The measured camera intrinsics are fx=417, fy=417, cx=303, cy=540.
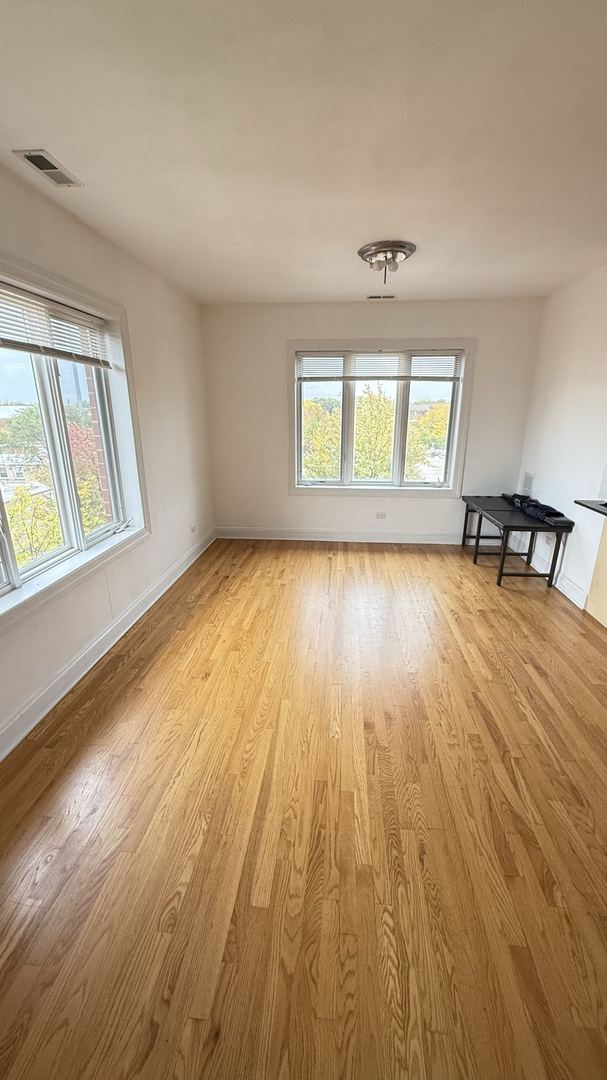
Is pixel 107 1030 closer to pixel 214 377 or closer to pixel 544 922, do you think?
pixel 544 922

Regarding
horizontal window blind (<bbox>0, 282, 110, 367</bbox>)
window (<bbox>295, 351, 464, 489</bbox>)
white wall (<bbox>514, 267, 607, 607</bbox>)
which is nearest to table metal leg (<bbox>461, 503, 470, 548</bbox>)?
window (<bbox>295, 351, 464, 489</bbox>)

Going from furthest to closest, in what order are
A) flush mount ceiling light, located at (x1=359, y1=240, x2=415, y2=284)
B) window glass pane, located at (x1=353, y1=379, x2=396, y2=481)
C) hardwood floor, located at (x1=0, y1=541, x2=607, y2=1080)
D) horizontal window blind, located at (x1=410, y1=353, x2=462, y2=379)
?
1. window glass pane, located at (x1=353, y1=379, x2=396, y2=481)
2. horizontal window blind, located at (x1=410, y1=353, x2=462, y2=379)
3. flush mount ceiling light, located at (x1=359, y1=240, x2=415, y2=284)
4. hardwood floor, located at (x1=0, y1=541, x2=607, y2=1080)

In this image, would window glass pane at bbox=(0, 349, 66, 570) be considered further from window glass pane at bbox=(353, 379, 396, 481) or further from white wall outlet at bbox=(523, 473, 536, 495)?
white wall outlet at bbox=(523, 473, 536, 495)

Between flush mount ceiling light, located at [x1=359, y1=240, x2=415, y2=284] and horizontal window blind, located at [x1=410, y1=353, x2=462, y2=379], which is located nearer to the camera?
flush mount ceiling light, located at [x1=359, y1=240, x2=415, y2=284]

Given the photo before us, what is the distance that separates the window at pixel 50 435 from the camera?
210 centimetres

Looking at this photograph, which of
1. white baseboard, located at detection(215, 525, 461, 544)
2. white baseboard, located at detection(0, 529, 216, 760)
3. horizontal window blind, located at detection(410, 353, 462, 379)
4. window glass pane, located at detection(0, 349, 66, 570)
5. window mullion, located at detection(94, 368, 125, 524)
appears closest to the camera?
white baseboard, located at detection(0, 529, 216, 760)

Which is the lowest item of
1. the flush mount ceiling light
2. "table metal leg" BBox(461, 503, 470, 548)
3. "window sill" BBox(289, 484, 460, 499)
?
"table metal leg" BBox(461, 503, 470, 548)

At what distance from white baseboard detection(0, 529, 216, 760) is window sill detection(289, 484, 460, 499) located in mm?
1852

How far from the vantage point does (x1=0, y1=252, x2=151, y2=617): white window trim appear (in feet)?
6.60

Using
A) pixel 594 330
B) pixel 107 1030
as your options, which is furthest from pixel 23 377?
pixel 594 330

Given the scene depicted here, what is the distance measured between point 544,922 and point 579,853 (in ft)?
1.07

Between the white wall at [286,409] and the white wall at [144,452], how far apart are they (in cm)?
27

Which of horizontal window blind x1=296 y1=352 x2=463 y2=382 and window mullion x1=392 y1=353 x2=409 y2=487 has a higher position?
horizontal window blind x1=296 y1=352 x2=463 y2=382

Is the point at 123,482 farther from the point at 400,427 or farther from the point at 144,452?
the point at 400,427
